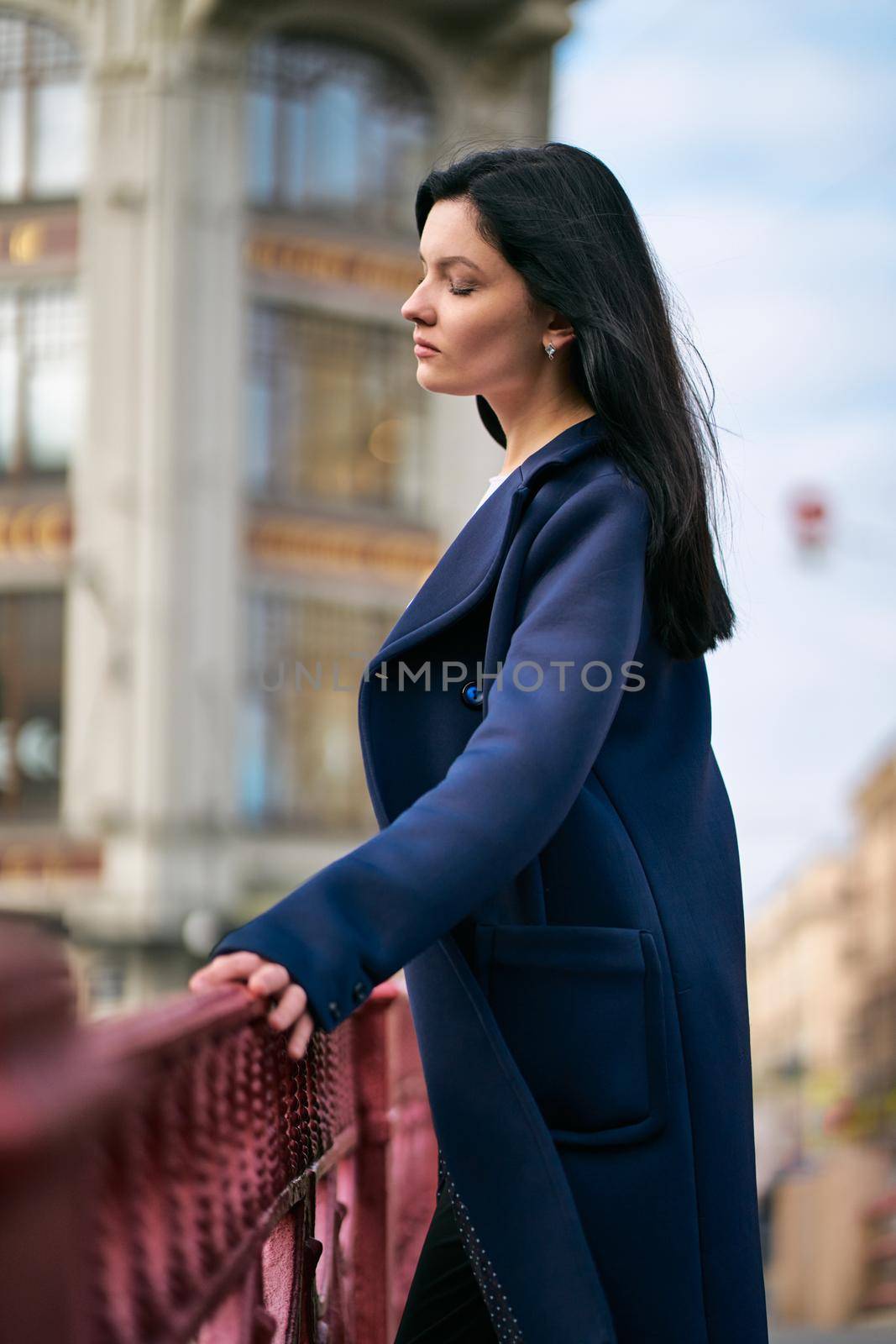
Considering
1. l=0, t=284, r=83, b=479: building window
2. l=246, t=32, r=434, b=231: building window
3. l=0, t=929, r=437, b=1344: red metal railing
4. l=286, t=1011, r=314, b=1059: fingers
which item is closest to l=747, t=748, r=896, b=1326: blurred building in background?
l=0, t=284, r=83, b=479: building window

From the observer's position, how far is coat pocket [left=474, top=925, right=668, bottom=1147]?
1.55 metres

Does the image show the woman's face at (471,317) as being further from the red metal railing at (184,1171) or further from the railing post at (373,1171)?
the railing post at (373,1171)

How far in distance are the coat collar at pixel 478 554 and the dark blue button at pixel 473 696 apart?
0.21 ft

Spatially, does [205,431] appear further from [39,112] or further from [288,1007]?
[288,1007]

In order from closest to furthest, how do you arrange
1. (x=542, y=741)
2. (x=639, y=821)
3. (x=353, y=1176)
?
1. (x=542, y=741)
2. (x=639, y=821)
3. (x=353, y=1176)

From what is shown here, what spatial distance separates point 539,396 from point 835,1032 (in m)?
86.1

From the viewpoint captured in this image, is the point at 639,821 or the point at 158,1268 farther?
the point at 639,821

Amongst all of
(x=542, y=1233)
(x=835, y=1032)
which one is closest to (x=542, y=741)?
(x=542, y=1233)

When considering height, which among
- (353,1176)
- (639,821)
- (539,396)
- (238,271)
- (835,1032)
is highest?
(238,271)

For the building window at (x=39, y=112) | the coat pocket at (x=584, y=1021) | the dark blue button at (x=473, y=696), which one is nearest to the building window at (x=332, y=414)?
the building window at (x=39, y=112)

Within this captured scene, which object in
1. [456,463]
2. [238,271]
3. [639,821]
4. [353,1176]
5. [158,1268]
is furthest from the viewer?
[456,463]

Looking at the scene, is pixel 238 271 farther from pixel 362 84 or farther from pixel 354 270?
pixel 362 84

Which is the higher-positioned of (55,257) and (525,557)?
(55,257)

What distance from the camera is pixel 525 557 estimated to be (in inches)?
65.4
